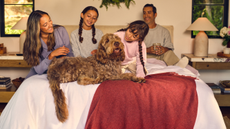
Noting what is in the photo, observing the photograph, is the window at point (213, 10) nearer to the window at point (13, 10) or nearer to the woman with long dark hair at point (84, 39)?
the woman with long dark hair at point (84, 39)

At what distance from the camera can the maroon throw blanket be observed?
2.26 metres

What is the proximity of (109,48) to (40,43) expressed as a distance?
92 centimetres

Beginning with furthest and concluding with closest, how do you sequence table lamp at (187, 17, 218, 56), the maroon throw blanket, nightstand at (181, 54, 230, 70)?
1. table lamp at (187, 17, 218, 56)
2. nightstand at (181, 54, 230, 70)
3. the maroon throw blanket

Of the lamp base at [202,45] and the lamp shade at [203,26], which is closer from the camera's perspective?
the lamp shade at [203,26]

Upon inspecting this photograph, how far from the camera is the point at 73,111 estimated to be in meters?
2.32

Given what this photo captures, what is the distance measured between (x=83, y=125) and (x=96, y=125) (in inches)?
Answer: 6.8

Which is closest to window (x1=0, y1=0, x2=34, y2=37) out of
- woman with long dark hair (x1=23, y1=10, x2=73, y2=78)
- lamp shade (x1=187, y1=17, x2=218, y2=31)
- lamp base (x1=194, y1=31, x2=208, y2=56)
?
woman with long dark hair (x1=23, y1=10, x2=73, y2=78)

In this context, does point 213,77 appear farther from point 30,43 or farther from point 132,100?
point 30,43

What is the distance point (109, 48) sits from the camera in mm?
2469

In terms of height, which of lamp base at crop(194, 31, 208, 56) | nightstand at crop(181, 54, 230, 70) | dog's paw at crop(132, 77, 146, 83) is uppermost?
lamp base at crop(194, 31, 208, 56)

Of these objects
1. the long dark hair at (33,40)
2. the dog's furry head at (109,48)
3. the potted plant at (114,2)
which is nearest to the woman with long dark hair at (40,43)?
the long dark hair at (33,40)

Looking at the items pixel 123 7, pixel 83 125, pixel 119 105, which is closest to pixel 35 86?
pixel 83 125

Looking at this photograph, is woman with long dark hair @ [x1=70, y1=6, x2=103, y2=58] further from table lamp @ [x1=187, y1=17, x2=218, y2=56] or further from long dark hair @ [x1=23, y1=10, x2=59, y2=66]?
table lamp @ [x1=187, y1=17, x2=218, y2=56]

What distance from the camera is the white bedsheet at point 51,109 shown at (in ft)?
7.52
